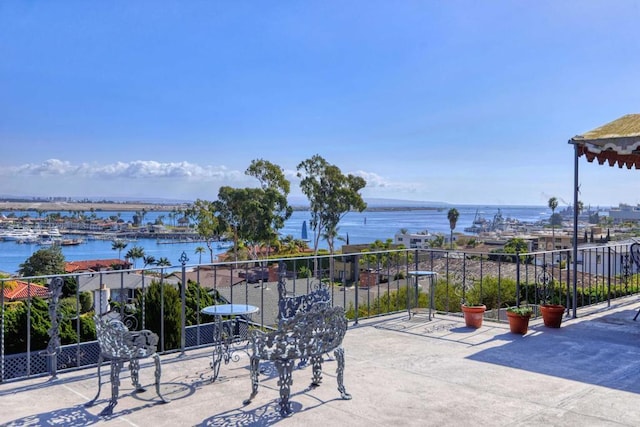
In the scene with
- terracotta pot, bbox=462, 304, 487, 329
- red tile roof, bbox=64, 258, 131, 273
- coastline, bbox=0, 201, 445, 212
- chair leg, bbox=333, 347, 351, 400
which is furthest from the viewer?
coastline, bbox=0, 201, 445, 212

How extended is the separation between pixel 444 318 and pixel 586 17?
6998 millimetres

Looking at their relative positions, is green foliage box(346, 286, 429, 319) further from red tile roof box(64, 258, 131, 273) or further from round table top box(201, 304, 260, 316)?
red tile roof box(64, 258, 131, 273)

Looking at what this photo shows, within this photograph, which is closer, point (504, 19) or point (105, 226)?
point (504, 19)

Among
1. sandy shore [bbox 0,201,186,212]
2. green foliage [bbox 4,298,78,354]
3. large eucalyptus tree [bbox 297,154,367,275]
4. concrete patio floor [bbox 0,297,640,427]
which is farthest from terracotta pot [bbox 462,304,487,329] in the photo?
sandy shore [bbox 0,201,186,212]

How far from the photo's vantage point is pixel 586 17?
399 inches

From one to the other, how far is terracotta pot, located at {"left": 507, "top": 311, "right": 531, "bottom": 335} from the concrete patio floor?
0.20 m

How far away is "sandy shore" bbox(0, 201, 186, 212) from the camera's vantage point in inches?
5640

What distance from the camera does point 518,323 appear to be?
235 inches

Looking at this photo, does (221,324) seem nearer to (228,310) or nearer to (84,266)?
(228,310)

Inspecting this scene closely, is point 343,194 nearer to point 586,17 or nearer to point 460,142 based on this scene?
point 460,142

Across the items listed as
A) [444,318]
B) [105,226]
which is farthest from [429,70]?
[105,226]

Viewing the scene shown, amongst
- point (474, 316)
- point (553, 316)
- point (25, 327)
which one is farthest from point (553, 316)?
point (25, 327)

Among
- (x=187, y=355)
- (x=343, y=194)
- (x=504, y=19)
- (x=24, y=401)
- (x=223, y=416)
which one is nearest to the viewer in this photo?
(x=223, y=416)

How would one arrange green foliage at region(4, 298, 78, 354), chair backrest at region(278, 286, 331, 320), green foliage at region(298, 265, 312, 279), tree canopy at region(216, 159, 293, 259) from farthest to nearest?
1. tree canopy at region(216, 159, 293, 259)
2. green foliage at region(4, 298, 78, 354)
3. green foliage at region(298, 265, 312, 279)
4. chair backrest at region(278, 286, 331, 320)
